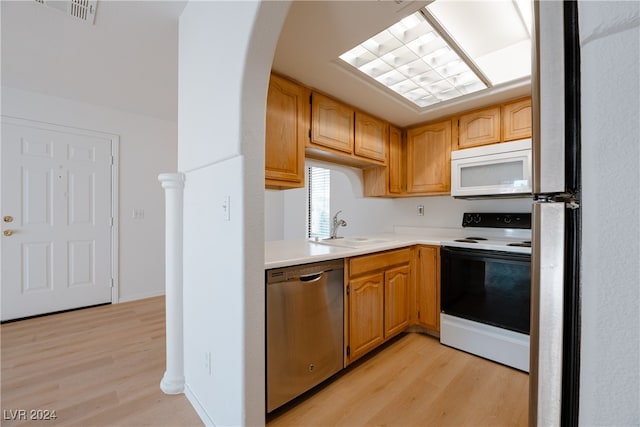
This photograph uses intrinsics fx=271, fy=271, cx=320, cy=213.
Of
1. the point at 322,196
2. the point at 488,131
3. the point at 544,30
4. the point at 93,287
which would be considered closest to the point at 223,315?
the point at 544,30

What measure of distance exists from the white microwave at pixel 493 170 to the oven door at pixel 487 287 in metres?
0.58

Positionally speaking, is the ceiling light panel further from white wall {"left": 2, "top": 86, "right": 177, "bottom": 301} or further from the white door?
the white door

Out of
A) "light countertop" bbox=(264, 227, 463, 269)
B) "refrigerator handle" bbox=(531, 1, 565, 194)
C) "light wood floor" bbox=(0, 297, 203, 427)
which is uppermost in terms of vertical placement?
"refrigerator handle" bbox=(531, 1, 565, 194)

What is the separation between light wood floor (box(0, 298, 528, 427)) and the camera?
153 cm

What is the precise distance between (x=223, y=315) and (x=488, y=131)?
2684 mm

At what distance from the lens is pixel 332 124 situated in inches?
94.0

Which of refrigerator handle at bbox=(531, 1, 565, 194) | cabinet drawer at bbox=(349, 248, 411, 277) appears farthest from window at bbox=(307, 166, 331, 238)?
refrigerator handle at bbox=(531, 1, 565, 194)

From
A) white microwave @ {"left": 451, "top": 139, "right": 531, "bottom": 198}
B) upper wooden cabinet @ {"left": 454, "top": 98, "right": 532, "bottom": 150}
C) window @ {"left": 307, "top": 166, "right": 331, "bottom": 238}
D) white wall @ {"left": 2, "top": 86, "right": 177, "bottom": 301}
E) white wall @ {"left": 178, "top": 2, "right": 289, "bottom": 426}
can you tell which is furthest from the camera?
window @ {"left": 307, "top": 166, "right": 331, "bottom": 238}

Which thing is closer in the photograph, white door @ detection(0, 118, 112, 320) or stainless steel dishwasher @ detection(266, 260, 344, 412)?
stainless steel dishwasher @ detection(266, 260, 344, 412)

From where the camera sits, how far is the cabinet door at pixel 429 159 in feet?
9.17

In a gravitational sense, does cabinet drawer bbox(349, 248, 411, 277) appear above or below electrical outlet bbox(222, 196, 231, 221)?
below

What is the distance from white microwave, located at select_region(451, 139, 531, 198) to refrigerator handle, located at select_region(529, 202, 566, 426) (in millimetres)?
2143

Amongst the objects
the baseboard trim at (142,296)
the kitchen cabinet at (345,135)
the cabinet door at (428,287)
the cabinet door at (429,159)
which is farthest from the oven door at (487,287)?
the baseboard trim at (142,296)
